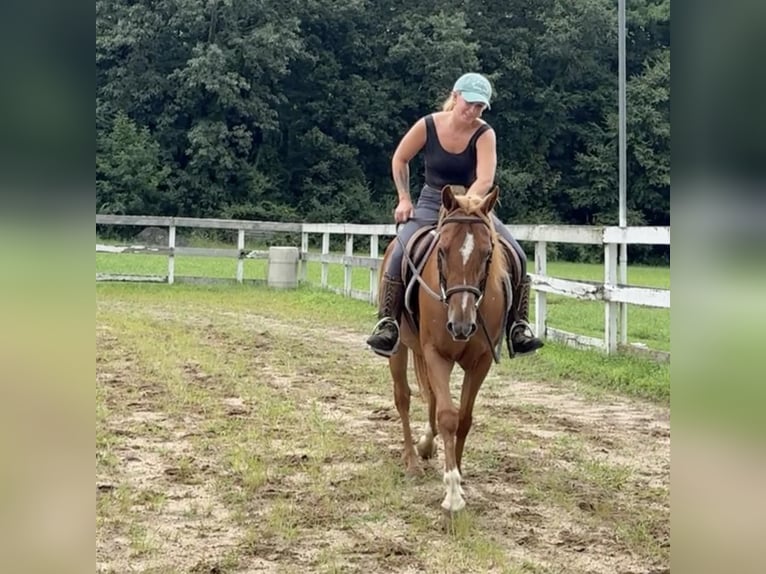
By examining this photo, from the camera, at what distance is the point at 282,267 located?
16.0 metres

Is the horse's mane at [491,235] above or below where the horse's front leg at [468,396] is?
above

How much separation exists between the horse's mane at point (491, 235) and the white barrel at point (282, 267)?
12117 mm

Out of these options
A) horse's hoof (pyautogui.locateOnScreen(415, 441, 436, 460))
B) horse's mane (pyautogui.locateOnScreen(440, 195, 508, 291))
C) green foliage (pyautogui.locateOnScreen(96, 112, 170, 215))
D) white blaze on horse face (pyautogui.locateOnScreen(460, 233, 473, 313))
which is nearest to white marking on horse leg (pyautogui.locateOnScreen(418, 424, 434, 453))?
horse's hoof (pyautogui.locateOnScreen(415, 441, 436, 460))

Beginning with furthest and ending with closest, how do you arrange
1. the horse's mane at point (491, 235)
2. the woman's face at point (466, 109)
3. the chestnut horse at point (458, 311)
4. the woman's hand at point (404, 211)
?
1. the woman's hand at point (404, 211)
2. the woman's face at point (466, 109)
3. the horse's mane at point (491, 235)
4. the chestnut horse at point (458, 311)

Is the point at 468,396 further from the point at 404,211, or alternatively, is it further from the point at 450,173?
the point at 450,173

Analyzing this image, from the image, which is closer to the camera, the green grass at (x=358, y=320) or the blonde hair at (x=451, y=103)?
the blonde hair at (x=451, y=103)

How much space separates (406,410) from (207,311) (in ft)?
26.0

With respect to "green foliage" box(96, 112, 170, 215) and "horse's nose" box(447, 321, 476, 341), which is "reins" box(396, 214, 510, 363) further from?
"green foliage" box(96, 112, 170, 215)

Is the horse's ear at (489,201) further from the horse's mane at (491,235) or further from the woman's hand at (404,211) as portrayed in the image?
the woman's hand at (404,211)

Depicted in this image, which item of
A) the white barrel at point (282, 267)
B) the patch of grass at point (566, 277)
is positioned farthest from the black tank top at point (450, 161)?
the white barrel at point (282, 267)

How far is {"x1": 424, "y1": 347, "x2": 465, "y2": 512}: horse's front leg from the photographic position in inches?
145

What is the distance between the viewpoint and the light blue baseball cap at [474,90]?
4102mm
